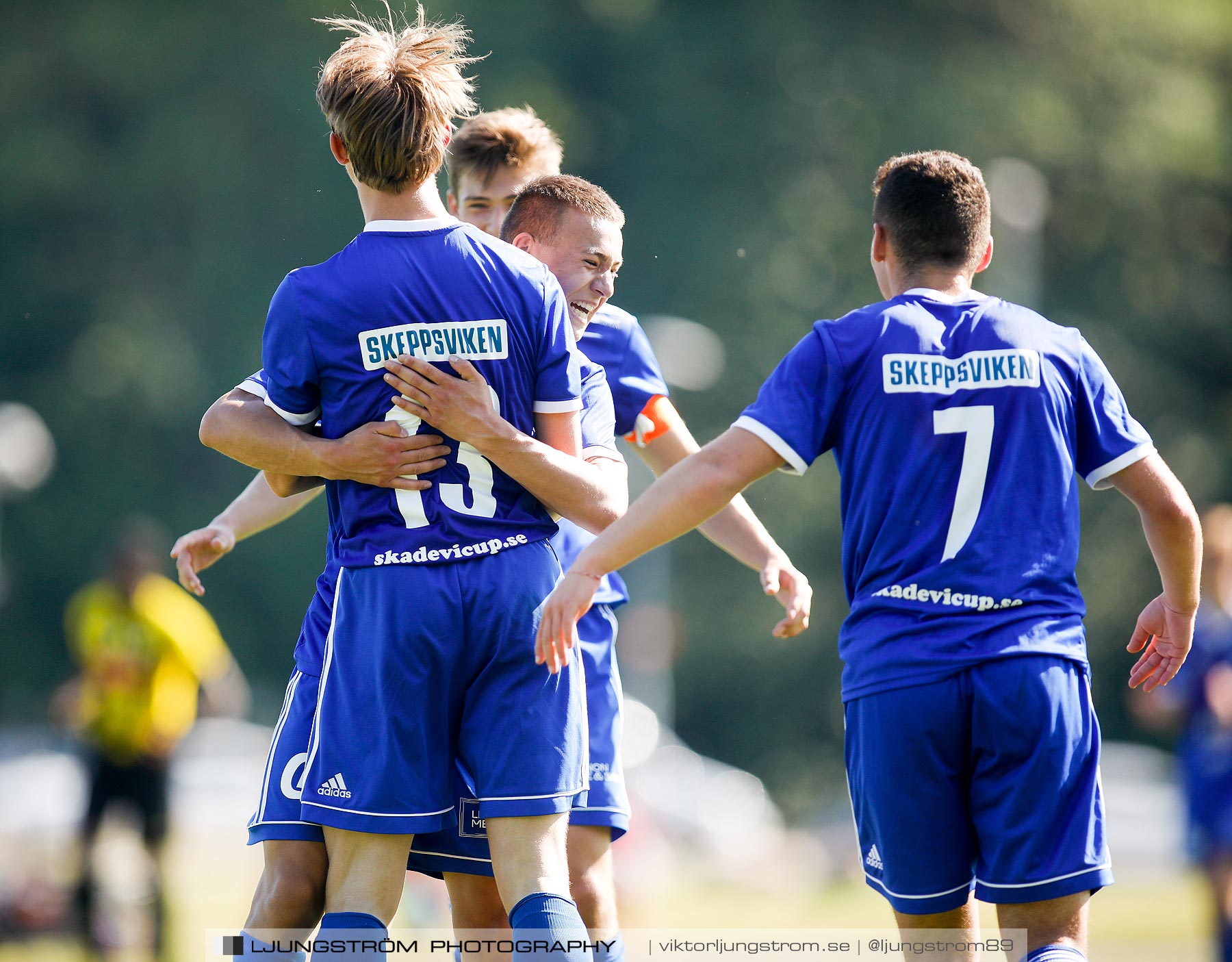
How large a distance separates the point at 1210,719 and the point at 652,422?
4.91 m

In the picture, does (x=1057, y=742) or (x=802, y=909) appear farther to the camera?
(x=802, y=909)

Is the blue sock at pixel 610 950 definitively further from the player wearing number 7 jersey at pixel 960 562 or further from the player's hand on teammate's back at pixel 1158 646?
the player's hand on teammate's back at pixel 1158 646

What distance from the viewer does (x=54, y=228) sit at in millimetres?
30188

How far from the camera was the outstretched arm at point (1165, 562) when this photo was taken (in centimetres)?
383

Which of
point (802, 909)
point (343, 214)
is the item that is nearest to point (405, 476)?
point (802, 909)

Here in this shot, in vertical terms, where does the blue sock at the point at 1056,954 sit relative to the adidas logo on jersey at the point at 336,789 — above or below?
below

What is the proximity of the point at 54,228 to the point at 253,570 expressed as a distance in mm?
8143

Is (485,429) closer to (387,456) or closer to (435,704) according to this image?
(387,456)

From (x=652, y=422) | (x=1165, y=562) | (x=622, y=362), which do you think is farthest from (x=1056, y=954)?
(x=622, y=362)

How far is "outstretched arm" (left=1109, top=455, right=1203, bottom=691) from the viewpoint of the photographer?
3.83 meters

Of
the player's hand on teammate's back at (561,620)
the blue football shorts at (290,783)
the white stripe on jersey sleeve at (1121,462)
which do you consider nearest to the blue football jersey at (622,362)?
the player's hand on teammate's back at (561,620)

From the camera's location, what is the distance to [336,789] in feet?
11.5

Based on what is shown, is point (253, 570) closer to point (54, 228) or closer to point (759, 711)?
point (54, 228)

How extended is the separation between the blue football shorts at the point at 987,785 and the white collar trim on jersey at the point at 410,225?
164 centimetres
